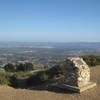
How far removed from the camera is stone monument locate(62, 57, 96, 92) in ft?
34.8

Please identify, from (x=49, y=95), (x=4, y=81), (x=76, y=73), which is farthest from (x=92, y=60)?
(x=49, y=95)

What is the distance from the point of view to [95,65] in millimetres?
18688

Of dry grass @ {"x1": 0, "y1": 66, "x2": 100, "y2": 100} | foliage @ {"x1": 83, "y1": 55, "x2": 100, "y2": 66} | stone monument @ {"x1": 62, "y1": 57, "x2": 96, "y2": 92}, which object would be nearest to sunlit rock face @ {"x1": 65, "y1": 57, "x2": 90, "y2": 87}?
stone monument @ {"x1": 62, "y1": 57, "x2": 96, "y2": 92}

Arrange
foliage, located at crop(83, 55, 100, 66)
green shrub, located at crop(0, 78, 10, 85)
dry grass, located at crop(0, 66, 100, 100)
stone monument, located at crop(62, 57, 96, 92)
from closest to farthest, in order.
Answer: dry grass, located at crop(0, 66, 100, 100) < stone monument, located at crop(62, 57, 96, 92) < green shrub, located at crop(0, 78, 10, 85) < foliage, located at crop(83, 55, 100, 66)

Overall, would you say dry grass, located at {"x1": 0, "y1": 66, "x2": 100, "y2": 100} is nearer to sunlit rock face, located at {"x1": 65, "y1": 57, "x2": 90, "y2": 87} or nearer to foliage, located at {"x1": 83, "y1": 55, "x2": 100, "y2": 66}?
sunlit rock face, located at {"x1": 65, "y1": 57, "x2": 90, "y2": 87}

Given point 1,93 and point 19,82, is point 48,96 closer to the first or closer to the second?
point 1,93

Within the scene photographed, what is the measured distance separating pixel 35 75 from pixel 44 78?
2.75 feet

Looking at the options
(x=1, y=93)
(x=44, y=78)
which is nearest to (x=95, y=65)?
(x=44, y=78)

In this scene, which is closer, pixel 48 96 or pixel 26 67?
pixel 48 96

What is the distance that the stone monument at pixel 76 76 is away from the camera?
10.6 meters

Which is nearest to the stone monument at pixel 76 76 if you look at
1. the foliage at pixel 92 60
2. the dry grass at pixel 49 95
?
the dry grass at pixel 49 95

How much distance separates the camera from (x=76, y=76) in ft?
34.9

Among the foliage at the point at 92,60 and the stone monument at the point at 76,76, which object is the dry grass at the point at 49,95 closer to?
the stone monument at the point at 76,76

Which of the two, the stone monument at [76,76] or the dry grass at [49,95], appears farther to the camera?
the stone monument at [76,76]
